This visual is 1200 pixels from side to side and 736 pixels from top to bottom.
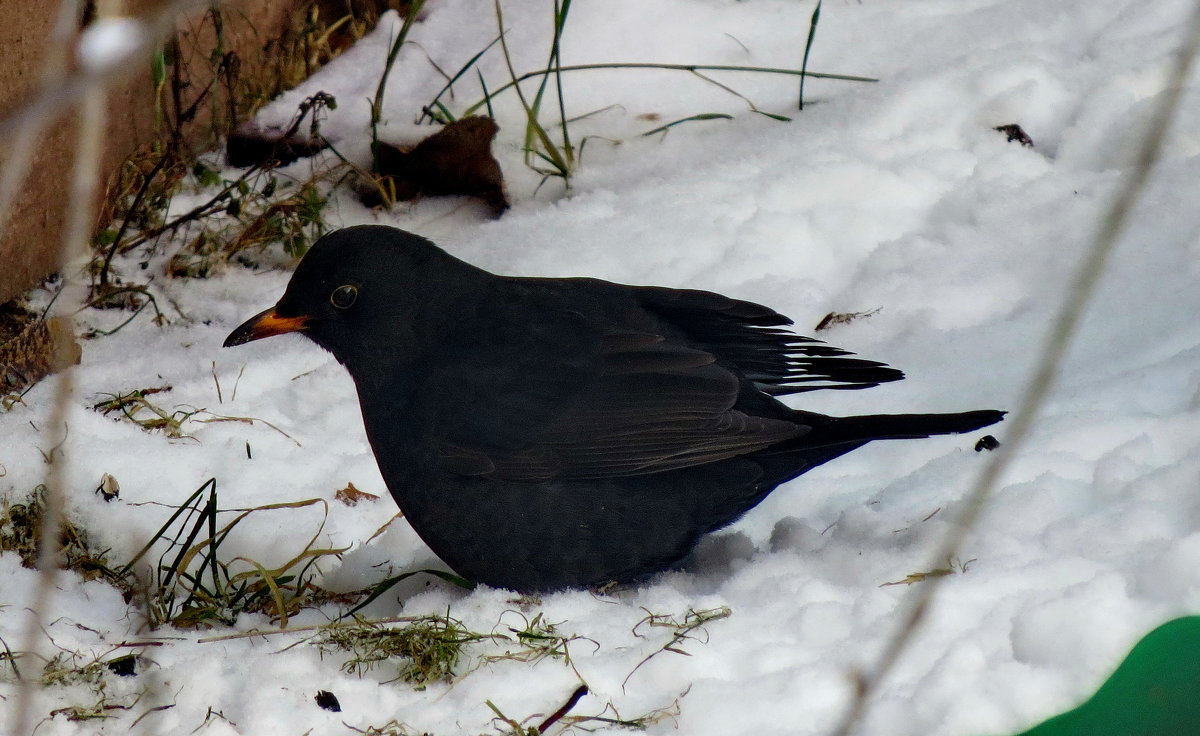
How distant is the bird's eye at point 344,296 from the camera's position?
279 cm

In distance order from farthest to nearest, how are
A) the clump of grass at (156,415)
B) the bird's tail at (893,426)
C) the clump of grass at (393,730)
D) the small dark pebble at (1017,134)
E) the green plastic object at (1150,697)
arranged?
the small dark pebble at (1017,134) → the clump of grass at (156,415) → the bird's tail at (893,426) → the clump of grass at (393,730) → the green plastic object at (1150,697)

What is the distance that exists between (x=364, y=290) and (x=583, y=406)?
59cm

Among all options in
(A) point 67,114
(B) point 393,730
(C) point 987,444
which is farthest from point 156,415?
(C) point 987,444

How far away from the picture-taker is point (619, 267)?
3736mm

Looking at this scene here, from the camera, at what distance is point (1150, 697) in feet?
6.23

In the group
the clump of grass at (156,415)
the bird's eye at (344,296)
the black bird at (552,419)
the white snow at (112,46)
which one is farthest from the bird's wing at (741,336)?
the white snow at (112,46)

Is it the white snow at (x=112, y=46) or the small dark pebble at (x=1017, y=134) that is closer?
the white snow at (x=112, y=46)

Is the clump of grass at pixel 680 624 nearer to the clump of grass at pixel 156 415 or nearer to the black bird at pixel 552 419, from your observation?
the black bird at pixel 552 419

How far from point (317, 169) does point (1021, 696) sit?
10.2 feet

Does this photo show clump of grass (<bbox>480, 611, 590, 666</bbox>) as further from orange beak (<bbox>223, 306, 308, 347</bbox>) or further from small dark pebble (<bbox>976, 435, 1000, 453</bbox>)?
small dark pebble (<bbox>976, 435, 1000, 453</bbox>)

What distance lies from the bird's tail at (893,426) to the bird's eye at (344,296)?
1.05 m

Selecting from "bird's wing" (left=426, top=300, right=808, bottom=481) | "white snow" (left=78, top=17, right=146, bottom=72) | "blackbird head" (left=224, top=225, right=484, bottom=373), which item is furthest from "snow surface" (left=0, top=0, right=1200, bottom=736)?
"white snow" (left=78, top=17, right=146, bottom=72)

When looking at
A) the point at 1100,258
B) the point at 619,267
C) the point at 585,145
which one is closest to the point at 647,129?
the point at 585,145

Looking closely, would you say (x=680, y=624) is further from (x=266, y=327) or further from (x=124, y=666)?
(x=266, y=327)
